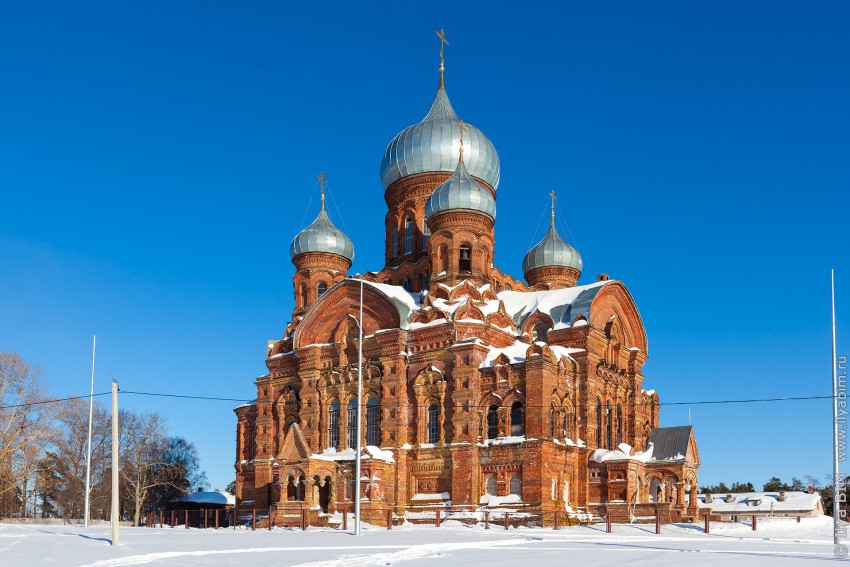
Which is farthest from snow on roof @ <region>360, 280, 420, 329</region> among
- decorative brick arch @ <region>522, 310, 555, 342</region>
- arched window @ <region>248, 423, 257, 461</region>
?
arched window @ <region>248, 423, 257, 461</region>

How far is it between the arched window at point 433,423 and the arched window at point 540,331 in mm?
5581

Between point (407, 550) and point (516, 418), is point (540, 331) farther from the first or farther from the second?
point (407, 550)

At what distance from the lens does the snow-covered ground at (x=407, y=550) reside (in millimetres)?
16891

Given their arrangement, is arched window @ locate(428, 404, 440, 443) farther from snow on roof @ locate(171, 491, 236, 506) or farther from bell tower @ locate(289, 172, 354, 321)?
snow on roof @ locate(171, 491, 236, 506)

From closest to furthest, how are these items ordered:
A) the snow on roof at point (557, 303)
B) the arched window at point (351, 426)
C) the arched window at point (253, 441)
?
the snow on roof at point (557, 303) < the arched window at point (351, 426) < the arched window at point (253, 441)

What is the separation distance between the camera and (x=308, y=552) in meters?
19.2

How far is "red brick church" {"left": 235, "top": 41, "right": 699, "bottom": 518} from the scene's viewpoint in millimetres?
35531

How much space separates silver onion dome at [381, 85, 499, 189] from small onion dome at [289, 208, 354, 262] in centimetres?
386

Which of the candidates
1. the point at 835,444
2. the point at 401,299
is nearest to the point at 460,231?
the point at 401,299

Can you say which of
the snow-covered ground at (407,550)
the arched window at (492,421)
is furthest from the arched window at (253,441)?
the snow-covered ground at (407,550)

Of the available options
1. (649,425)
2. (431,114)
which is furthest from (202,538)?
(431,114)

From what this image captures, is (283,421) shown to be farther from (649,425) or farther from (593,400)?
(649,425)

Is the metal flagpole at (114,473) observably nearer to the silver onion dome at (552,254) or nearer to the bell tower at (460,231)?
the bell tower at (460,231)

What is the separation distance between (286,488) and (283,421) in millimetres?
5508
